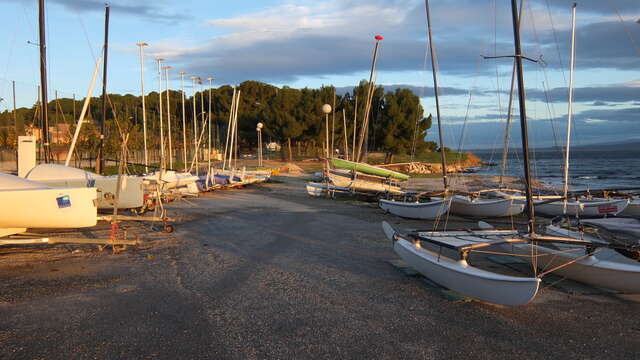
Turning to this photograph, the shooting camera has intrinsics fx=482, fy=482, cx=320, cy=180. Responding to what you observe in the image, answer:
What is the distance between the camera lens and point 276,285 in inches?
344

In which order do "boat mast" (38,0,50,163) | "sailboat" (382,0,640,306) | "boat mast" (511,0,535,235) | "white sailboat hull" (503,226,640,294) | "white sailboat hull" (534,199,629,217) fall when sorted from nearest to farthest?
"sailboat" (382,0,640,306) < "white sailboat hull" (503,226,640,294) < "boat mast" (511,0,535,235) < "boat mast" (38,0,50,163) < "white sailboat hull" (534,199,629,217)

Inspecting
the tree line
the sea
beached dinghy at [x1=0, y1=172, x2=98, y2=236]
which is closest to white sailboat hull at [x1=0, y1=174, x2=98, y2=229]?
beached dinghy at [x1=0, y1=172, x2=98, y2=236]

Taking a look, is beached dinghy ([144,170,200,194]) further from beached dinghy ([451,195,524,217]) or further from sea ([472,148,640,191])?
sea ([472,148,640,191])

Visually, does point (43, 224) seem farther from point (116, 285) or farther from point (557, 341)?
point (557, 341)

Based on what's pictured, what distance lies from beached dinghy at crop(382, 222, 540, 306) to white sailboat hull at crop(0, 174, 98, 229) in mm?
6657

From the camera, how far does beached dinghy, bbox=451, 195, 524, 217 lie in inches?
706

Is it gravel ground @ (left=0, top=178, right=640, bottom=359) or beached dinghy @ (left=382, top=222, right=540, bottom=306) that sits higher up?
beached dinghy @ (left=382, top=222, right=540, bottom=306)

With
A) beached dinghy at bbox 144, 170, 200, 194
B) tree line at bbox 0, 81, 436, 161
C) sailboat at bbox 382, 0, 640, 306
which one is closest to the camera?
sailboat at bbox 382, 0, 640, 306

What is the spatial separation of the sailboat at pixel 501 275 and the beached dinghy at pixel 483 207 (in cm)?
869

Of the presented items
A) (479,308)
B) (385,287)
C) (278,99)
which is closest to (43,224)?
(385,287)

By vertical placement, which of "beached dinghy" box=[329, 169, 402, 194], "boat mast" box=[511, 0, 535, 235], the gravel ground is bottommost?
the gravel ground

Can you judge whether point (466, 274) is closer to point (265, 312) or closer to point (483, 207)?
point (265, 312)

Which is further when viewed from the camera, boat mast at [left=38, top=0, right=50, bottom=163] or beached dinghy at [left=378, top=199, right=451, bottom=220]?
beached dinghy at [left=378, top=199, right=451, bottom=220]

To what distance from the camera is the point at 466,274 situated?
742cm
